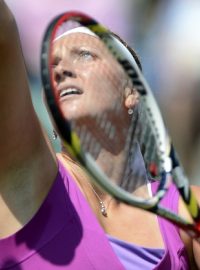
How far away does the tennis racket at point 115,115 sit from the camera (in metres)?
1.36

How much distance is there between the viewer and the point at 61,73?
1576 mm

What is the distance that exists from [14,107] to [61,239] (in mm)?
306

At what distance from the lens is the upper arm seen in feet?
4.26

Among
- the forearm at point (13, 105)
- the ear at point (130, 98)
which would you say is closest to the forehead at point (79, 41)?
the ear at point (130, 98)

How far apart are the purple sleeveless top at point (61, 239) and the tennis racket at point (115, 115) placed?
11 cm

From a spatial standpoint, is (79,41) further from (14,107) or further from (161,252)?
(161,252)

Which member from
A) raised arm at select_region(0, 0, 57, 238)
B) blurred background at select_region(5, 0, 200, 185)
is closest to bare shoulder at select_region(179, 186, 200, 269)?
→ raised arm at select_region(0, 0, 57, 238)

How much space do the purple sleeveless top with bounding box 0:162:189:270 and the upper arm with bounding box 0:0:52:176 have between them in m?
0.12

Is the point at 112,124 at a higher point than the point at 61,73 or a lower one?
lower

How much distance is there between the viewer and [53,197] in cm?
148

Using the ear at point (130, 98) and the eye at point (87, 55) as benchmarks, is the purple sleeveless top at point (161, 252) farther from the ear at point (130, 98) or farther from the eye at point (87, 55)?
the eye at point (87, 55)

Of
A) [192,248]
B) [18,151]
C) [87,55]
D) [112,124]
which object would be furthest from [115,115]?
[192,248]

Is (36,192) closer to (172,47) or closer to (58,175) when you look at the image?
(58,175)

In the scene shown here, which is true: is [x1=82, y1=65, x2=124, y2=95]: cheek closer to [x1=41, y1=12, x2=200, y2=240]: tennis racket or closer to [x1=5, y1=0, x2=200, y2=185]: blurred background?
[x1=41, y1=12, x2=200, y2=240]: tennis racket
